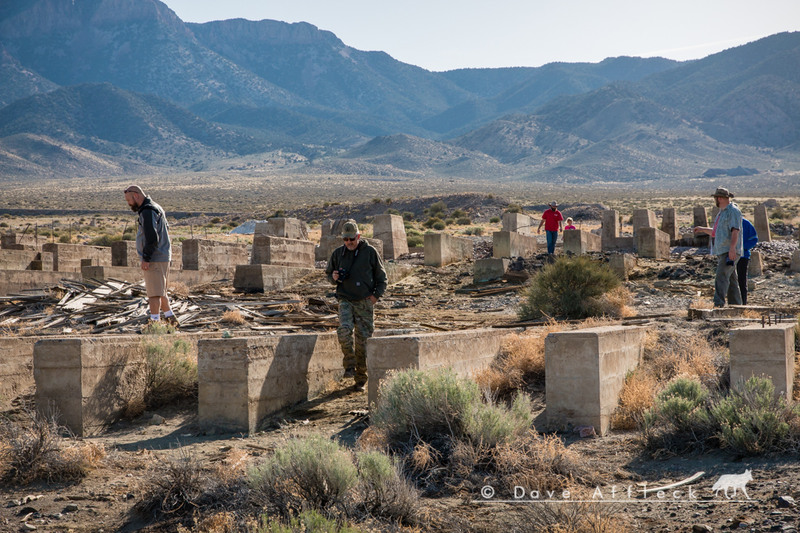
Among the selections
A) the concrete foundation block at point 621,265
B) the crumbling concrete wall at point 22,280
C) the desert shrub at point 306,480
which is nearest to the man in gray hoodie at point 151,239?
the desert shrub at point 306,480

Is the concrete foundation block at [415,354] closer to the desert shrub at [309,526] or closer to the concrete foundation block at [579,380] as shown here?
the concrete foundation block at [579,380]

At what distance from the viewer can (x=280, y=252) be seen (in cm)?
2106

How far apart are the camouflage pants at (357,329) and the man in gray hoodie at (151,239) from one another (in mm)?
2486

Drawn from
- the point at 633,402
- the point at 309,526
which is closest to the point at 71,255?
the point at 633,402

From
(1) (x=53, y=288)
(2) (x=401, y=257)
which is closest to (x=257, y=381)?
(1) (x=53, y=288)

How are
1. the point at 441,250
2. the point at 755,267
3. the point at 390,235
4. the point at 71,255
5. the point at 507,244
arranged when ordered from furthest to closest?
the point at 390,235
the point at 441,250
the point at 507,244
the point at 71,255
the point at 755,267

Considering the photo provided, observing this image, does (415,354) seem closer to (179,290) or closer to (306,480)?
(306,480)

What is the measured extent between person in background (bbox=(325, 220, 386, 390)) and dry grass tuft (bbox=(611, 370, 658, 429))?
9.68 feet

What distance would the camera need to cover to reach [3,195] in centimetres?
10781

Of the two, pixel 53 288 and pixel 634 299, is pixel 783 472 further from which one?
pixel 53 288

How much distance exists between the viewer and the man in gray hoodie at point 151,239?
1025cm

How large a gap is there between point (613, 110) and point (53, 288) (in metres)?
189

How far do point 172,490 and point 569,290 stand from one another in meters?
9.62

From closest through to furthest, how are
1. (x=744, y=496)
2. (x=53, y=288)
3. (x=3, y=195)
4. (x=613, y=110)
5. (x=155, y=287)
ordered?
(x=744, y=496), (x=155, y=287), (x=53, y=288), (x=3, y=195), (x=613, y=110)
